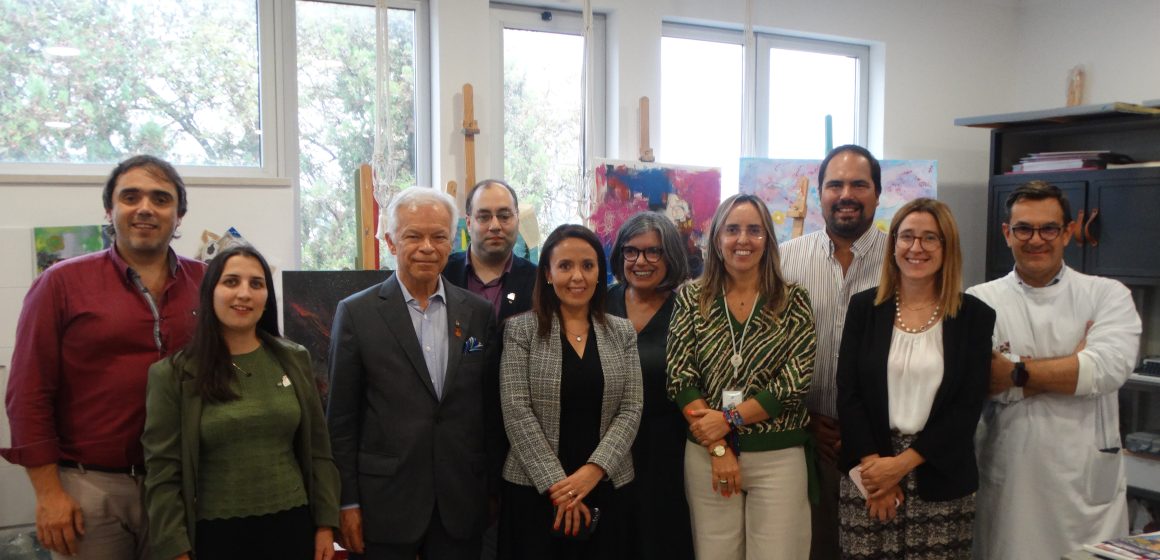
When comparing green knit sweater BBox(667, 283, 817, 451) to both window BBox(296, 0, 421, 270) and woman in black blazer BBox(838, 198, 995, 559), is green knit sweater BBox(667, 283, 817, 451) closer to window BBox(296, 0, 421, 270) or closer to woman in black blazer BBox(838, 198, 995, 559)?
woman in black blazer BBox(838, 198, 995, 559)

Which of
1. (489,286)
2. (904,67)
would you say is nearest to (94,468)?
(489,286)

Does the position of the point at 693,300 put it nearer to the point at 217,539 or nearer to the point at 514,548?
the point at 514,548

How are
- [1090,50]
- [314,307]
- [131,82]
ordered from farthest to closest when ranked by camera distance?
[1090,50]
[131,82]
[314,307]

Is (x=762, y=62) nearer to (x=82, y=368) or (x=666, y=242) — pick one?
(x=666, y=242)

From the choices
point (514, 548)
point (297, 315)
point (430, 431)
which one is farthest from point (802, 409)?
point (297, 315)

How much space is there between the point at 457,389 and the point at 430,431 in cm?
13

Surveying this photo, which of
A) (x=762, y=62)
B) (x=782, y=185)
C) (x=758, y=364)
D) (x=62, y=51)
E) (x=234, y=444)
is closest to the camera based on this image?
(x=234, y=444)

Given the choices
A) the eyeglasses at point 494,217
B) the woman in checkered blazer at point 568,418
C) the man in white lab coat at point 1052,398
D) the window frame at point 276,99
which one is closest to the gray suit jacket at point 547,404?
the woman in checkered blazer at point 568,418

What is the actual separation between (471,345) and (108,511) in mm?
991

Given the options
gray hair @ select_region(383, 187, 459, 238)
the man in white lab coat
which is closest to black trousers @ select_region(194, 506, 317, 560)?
gray hair @ select_region(383, 187, 459, 238)

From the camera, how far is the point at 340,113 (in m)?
3.95

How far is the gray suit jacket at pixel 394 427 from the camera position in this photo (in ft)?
7.25

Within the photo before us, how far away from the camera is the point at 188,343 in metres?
2.12

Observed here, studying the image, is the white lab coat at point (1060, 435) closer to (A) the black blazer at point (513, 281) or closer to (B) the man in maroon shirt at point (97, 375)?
(A) the black blazer at point (513, 281)
